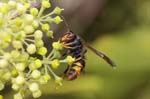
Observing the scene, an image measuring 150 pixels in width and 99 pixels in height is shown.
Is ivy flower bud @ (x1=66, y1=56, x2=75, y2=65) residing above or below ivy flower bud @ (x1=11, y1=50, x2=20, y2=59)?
below

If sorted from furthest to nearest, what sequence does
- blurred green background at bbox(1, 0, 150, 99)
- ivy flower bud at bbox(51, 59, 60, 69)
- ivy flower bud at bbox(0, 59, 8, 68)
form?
blurred green background at bbox(1, 0, 150, 99), ivy flower bud at bbox(51, 59, 60, 69), ivy flower bud at bbox(0, 59, 8, 68)

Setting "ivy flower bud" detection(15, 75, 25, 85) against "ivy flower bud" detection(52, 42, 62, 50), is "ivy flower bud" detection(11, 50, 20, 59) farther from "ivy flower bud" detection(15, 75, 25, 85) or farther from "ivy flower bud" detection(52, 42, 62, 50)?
"ivy flower bud" detection(52, 42, 62, 50)

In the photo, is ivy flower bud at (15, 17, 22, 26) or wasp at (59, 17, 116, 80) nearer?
ivy flower bud at (15, 17, 22, 26)

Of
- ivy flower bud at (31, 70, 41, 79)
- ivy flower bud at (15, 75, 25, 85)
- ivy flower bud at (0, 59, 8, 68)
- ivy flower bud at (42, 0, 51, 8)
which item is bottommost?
ivy flower bud at (31, 70, 41, 79)

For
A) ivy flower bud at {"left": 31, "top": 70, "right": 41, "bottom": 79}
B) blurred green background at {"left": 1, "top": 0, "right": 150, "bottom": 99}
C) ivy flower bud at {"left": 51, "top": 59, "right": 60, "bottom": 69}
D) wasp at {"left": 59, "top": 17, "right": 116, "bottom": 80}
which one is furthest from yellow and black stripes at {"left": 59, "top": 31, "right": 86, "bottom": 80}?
blurred green background at {"left": 1, "top": 0, "right": 150, "bottom": 99}

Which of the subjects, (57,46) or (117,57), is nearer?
(57,46)

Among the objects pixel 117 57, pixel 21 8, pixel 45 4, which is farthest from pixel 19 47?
pixel 117 57

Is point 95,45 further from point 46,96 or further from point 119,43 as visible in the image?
point 46,96

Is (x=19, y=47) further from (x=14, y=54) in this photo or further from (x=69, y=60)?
(x=69, y=60)
